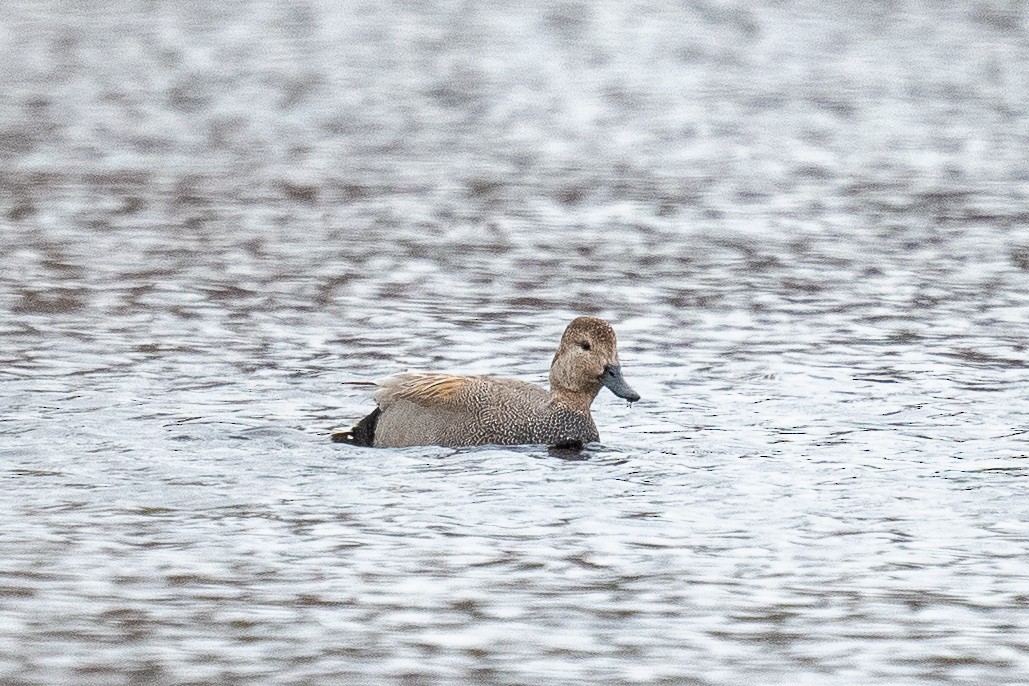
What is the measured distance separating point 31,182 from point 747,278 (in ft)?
22.2

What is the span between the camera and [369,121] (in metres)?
22.2

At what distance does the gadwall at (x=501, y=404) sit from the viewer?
36.5 ft

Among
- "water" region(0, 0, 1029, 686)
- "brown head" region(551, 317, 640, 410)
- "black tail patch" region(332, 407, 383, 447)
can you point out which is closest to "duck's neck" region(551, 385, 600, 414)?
"brown head" region(551, 317, 640, 410)

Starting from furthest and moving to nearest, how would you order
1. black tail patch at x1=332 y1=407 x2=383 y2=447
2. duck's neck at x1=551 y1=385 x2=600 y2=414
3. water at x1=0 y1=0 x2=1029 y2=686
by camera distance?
1. duck's neck at x1=551 y1=385 x2=600 y2=414
2. black tail patch at x1=332 y1=407 x2=383 y2=447
3. water at x1=0 y1=0 x2=1029 y2=686

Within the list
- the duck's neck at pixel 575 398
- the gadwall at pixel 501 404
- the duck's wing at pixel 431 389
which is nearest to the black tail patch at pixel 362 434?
the gadwall at pixel 501 404

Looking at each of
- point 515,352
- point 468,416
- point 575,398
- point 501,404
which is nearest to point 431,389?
point 468,416

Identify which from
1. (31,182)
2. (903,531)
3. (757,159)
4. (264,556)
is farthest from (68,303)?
(757,159)

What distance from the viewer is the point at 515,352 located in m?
13.3

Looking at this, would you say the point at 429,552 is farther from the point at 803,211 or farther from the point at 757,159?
the point at 757,159

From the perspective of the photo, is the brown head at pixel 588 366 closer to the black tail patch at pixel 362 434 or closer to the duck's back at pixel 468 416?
the duck's back at pixel 468 416

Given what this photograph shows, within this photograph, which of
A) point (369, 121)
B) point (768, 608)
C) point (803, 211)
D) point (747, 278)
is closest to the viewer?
point (768, 608)

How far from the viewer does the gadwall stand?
1113 cm

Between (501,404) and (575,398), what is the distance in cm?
43

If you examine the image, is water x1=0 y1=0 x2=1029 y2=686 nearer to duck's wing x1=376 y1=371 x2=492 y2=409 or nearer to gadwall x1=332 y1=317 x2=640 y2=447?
gadwall x1=332 y1=317 x2=640 y2=447
